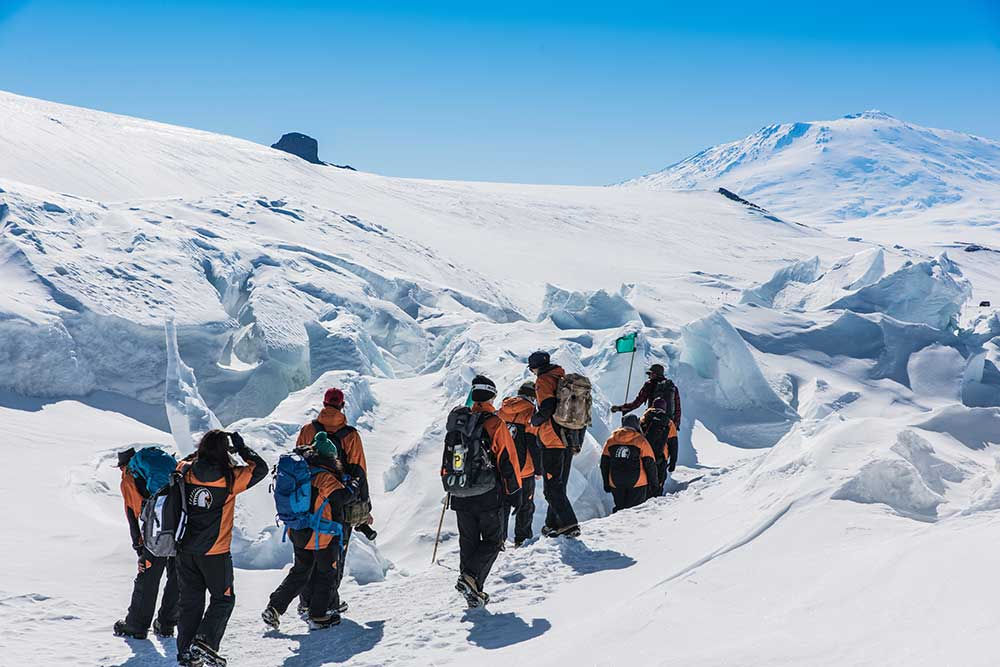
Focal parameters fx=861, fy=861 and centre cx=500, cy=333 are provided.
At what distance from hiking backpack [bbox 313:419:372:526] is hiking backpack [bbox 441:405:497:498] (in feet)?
1.93

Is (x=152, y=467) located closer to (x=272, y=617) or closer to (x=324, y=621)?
(x=272, y=617)

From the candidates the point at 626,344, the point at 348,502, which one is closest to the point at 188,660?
the point at 348,502

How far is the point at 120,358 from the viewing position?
13672 mm

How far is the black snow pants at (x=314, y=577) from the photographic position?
5570 millimetres

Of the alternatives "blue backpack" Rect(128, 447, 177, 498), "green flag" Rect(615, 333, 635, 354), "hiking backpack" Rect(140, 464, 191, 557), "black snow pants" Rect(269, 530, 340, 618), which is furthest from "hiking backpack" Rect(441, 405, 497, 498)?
"green flag" Rect(615, 333, 635, 354)

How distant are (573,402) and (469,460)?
1530mm

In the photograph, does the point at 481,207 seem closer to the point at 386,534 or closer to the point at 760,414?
the point at 760,414

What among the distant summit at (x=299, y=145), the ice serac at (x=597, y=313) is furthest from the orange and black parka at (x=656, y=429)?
the distant summit at (x=299, y=145)

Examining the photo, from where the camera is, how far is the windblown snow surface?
14.8 feet

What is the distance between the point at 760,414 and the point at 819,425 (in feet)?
20.8

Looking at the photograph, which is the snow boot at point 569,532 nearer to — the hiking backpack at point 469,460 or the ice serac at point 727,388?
the hiking backpack at point 469,460

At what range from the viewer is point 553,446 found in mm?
6859

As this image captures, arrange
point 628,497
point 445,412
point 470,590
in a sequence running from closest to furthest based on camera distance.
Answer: point 470,590 < point 628,497 < point 445,412

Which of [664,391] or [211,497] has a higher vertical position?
[664,391]
